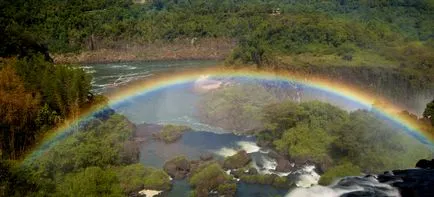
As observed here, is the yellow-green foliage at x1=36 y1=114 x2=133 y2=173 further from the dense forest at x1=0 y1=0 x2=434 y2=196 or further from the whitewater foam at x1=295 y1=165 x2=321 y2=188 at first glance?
the whitewater foam at x1=295 y1=165 x2=321 y2=188

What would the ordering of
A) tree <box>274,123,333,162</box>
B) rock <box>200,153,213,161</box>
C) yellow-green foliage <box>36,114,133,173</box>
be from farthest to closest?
rock <box>200,153,213,161</box>, tree <box>274,123,333,162</box>, yellow-green foliage <box>36,114,133,173</box>

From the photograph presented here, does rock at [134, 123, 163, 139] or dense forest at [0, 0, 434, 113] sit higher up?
dense forest at [0, 0, 434, 113]

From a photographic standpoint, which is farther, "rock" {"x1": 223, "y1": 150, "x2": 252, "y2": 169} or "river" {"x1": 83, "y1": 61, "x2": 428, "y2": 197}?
"rock" {"x1": 223, "y1": 150, "x2": 252, "y2": 169}

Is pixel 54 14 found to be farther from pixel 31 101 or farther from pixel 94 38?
pixel 31 101

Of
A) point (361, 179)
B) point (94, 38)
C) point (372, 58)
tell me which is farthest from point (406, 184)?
point (94, 38)

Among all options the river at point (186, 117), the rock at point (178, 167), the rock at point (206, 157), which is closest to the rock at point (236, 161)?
the river at point (186, 117)

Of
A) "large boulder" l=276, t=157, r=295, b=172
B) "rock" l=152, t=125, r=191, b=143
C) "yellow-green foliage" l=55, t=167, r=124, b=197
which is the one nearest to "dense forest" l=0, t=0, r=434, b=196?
"yellow-green foliage" l=55, t=167, r=124, b=197
